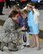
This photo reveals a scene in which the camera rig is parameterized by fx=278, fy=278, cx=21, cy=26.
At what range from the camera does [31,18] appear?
27.6 ft

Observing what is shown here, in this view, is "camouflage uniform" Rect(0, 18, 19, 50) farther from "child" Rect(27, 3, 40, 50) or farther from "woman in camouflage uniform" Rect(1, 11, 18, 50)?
"child" Rect(27, 3, 40, 50)

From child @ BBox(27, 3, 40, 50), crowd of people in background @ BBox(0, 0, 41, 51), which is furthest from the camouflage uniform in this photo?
child @ BBox(27, 3, 40, 50)

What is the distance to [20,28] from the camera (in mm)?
8180

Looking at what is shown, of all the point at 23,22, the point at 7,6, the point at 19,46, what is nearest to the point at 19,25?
the point at 23,22

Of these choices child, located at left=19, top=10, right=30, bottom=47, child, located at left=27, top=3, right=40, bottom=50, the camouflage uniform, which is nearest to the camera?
the camouflage uniform

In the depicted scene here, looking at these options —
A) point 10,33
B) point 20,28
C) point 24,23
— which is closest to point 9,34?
point 10,33

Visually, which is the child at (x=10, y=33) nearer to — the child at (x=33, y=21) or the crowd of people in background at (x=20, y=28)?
the crowd of people in background at (x=20, y=28)

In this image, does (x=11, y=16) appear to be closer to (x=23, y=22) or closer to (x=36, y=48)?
(x=23, y=22)

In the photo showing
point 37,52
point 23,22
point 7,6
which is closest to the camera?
point 37,52

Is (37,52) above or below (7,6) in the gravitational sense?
below

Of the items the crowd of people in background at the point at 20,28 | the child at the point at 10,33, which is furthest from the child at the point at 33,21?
the child at the point at 10,33

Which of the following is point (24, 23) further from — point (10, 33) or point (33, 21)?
point (10, 33)

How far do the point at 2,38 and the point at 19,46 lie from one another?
1.97ft

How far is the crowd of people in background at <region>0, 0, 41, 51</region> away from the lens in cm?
817
